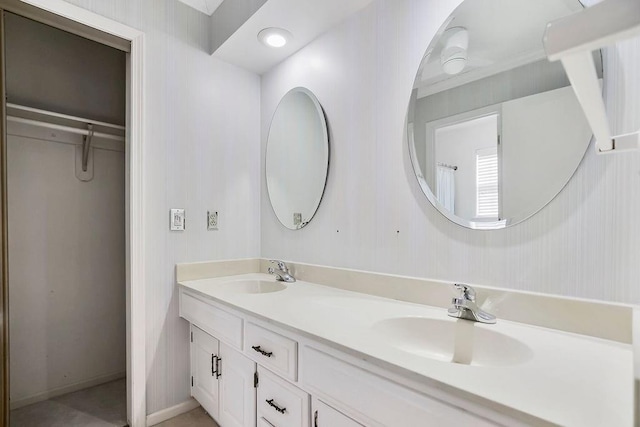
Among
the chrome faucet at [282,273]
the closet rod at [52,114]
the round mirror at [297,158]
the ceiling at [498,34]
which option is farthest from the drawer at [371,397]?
the closet rod at [52,114]

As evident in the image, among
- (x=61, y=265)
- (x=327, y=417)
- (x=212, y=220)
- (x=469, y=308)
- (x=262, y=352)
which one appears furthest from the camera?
(x=61, y=265)

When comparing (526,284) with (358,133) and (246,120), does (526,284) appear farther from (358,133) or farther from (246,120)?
(246,120)

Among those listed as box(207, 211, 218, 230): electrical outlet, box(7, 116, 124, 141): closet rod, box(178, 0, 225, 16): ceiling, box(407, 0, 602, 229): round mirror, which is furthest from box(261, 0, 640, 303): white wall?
box(7, 116, 124, 141): closet rod

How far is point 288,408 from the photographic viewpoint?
1.12m

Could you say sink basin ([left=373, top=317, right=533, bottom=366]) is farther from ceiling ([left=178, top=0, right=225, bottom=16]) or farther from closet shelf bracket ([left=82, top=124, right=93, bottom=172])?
closet shelf bracket ([left=82, top=124, right=93, bottom=172])

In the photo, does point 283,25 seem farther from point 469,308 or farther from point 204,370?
point 204,370

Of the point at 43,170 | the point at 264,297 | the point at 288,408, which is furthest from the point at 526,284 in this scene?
the point at 43,170

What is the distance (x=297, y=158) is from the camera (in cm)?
198

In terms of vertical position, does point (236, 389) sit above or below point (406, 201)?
below

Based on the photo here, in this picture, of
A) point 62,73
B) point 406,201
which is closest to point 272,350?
point 406,201

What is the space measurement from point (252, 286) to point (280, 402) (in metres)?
0.85

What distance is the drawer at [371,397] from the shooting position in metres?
0.69

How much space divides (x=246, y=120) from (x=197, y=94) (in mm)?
355

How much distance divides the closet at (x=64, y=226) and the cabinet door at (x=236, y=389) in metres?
0.79
